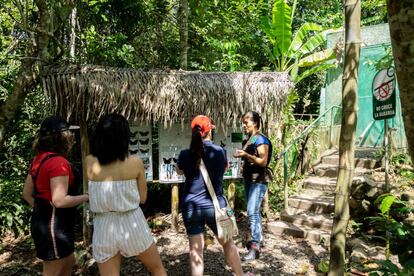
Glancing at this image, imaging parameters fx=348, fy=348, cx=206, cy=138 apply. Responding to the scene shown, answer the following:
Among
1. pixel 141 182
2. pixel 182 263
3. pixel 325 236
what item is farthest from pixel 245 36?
pixel 141 182

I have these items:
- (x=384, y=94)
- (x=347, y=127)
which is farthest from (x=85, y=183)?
(x=384, y=94)

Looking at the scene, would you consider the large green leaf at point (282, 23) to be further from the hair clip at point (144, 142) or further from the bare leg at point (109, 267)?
the bare leg at point (109, 267)

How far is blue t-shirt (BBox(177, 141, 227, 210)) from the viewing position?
307cm

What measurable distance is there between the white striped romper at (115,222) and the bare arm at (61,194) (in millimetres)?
134

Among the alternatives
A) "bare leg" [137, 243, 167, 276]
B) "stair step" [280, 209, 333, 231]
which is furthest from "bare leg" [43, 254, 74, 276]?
"stair step" [280, 209, 333, 231]

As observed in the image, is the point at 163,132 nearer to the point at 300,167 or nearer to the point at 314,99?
the point at 300,167

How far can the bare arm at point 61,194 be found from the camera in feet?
7.84

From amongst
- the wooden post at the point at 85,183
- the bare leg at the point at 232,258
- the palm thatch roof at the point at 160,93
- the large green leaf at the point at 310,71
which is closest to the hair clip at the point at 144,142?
the palm thatch roof at the point at 160,93

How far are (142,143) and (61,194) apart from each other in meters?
2.75

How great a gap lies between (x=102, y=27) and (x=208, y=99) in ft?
10.0

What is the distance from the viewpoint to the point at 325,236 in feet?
16.3

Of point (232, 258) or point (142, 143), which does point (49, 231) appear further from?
point (142, 143)

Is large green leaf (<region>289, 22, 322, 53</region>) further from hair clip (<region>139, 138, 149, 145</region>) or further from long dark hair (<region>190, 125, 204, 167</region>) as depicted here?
long dark hair (<region>190, 125, 204, 167</region>)

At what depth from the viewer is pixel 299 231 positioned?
5.18 meters
